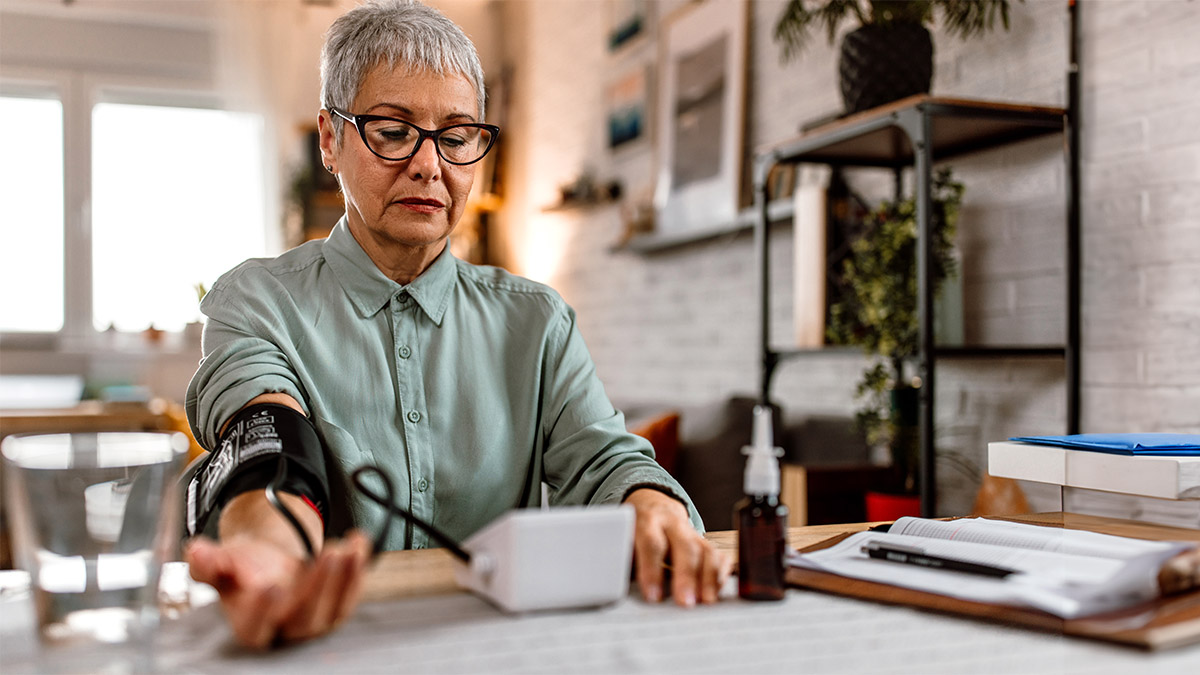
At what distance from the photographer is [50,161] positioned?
557 cm

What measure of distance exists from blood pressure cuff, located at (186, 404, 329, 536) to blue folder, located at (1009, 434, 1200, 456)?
2.40 feet

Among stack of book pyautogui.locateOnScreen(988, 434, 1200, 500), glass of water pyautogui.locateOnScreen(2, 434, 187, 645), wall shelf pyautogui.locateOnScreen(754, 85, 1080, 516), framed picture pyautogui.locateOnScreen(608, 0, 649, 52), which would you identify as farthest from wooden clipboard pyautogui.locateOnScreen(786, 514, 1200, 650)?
framed picture pyautogui.locateOnScreen(608, 0, 649, 52)

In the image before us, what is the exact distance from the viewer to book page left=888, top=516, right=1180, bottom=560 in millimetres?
804

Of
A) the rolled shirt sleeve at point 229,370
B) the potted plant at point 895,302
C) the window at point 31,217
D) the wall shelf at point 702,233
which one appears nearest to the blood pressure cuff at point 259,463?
the rolled shirt sleeve at point 229,370

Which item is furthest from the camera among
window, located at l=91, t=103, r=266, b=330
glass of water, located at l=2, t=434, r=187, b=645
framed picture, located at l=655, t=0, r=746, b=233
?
window, located at l=91, t=103, r=266, b=330

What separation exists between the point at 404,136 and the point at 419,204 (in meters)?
0.09

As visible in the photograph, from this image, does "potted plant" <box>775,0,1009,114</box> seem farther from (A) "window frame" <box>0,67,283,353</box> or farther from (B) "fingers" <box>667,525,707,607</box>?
(A) "window frame" <box>0,67,283,353</box>

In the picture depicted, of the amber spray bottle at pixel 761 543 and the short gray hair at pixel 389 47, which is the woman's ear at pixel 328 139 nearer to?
the short gray hair at pixel 389 47

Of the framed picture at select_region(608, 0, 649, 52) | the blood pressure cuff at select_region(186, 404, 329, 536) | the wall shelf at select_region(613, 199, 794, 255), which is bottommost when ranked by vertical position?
the blood pressure cuff at select_region(186, 404, 329, 536)

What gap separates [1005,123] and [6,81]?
17.9 feet

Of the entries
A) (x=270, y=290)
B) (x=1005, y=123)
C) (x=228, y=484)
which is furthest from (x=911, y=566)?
(x=1005, y=123)

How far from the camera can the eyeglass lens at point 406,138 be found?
1.27 m

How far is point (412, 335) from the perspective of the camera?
134cm

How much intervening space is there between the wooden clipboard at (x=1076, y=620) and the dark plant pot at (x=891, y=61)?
5.06 ft
